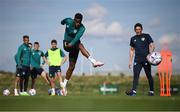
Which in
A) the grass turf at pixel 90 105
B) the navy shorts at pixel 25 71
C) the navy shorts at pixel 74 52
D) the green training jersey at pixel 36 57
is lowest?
the grass turf at pixel 90 105

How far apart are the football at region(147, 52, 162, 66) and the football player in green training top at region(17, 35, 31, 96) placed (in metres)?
4.43

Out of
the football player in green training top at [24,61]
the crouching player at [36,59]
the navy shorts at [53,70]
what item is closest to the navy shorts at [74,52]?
the football player in green training top at [24,61]

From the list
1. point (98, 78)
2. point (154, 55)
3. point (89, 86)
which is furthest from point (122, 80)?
point (154, 55)

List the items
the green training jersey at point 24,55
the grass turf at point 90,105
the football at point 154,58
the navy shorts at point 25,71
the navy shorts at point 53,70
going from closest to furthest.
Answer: the grass turf at point 90,105 < the football at point 154,58 < the green training jersey at point 24,55 < the navy shorts at point 25,71 < the navy shorts at point 53,70

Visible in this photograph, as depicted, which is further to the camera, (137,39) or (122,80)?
(122,80)

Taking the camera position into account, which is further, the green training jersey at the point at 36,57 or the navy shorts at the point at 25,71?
the green training jersey at the point at 36,57

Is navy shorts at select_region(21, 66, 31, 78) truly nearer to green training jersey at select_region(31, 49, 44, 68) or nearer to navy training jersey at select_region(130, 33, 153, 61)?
green training jersey at select_region(31, 49, 44, 68)

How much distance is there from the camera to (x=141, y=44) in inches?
527

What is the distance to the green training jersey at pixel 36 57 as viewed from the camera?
17.5 meters

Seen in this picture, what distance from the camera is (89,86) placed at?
81.3 feet

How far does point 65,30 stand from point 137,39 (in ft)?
7.61

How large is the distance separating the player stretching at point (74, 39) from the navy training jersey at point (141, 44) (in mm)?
1960

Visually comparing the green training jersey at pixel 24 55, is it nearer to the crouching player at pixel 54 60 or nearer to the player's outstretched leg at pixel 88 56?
the crouching player at pixel 54 60

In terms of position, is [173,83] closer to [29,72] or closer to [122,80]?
[122,80]
